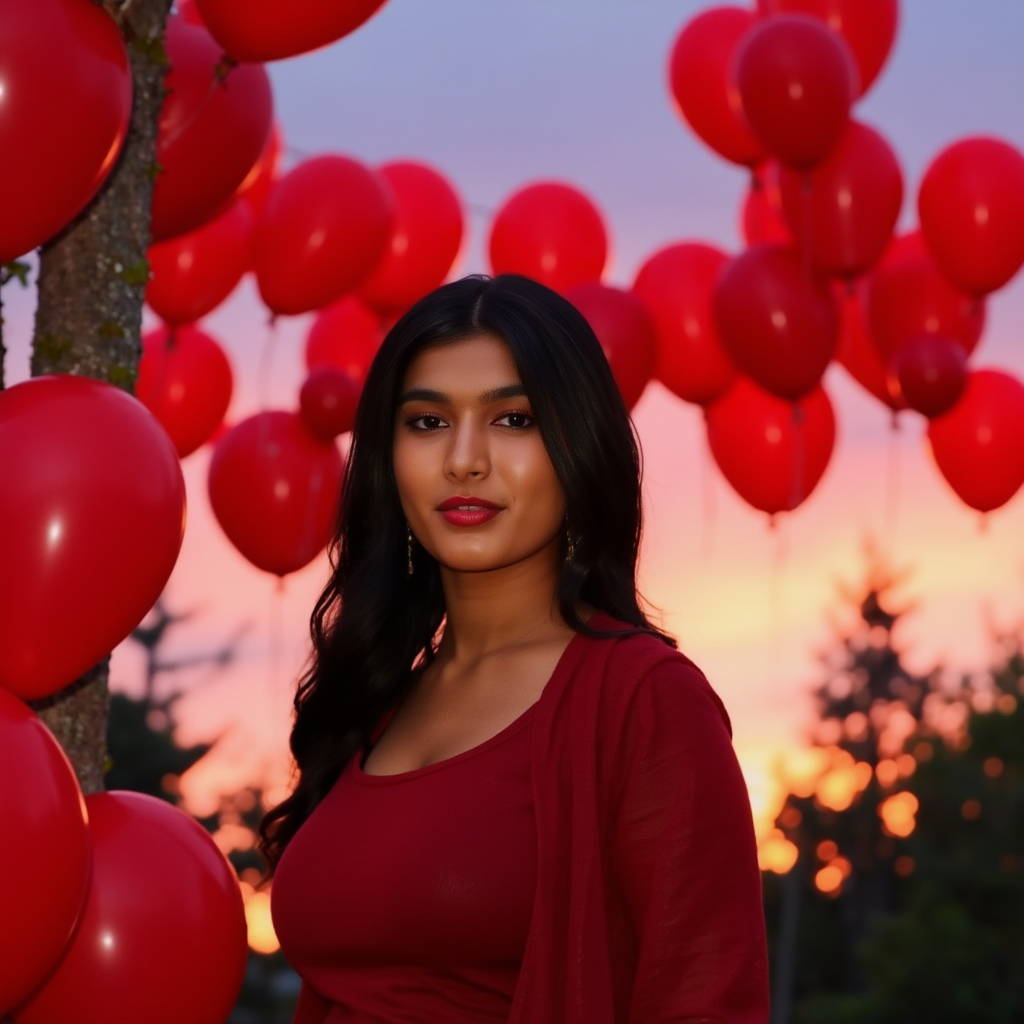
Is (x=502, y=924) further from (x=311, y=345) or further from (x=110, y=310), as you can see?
(x=311, y=345)

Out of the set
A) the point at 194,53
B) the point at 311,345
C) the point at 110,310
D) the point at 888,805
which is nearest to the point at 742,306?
the point at 311,345

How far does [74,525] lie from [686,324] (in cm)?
324

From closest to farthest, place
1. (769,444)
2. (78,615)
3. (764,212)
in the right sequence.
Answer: (78,615) < (769,444) < (764,212)

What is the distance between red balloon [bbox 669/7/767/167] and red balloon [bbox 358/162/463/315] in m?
0.80

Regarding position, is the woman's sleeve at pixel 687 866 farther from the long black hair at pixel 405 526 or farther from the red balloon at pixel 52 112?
the red balloon at pixel 52 112

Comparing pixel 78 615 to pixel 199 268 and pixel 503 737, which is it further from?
pixel 199 268

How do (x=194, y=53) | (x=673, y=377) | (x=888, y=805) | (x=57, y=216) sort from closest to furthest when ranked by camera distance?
(x=57, y=216) → (x=194, y=53) → (x=673, y=377) → (x=888, y=805)

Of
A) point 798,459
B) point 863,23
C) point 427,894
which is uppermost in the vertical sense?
point 863,23

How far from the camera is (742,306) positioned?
15.7 feet

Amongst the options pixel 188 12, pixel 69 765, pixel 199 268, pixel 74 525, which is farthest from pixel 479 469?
pixel 199 268

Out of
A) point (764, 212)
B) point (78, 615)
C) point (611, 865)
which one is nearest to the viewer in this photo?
point (611, 865)

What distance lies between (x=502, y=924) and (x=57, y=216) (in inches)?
46.8

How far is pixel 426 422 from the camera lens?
2396 millimetres

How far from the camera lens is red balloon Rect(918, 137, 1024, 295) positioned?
4984 mm
